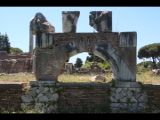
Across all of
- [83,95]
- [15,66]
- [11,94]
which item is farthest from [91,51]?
[15,66]

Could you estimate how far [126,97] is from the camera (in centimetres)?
834

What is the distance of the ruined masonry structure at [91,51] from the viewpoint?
8344 millimetres

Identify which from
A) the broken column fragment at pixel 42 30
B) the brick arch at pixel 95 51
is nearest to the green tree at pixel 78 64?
the broken column fragment at pixel 42 30

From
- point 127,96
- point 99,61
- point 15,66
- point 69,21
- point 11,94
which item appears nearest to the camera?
point 127,96

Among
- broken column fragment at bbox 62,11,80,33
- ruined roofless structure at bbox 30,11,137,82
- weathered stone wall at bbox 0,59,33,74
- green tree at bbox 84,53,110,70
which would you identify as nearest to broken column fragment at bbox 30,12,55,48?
ruined roofless structure at bbox 30,11,137,82

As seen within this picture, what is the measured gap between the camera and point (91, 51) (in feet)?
27.9

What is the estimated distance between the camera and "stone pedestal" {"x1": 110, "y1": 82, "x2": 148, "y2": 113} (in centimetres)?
831

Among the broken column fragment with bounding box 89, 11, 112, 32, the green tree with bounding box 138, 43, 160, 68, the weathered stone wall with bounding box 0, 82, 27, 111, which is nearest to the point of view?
the weathered stone wall with bounding box 0, 82, 27, 111

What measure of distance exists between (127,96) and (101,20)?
2214mm

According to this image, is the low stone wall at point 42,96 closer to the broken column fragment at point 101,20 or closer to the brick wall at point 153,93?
the broken column fragment at point 101,20

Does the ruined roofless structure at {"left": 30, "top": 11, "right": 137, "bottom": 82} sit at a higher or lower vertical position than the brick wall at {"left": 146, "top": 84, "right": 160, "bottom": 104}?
higher

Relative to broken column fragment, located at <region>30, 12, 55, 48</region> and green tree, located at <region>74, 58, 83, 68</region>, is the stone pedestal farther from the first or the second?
green tree, located at <region>74, 58, 83, 68</region>

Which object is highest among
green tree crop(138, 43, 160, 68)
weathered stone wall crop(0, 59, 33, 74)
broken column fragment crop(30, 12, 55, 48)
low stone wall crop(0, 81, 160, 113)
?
green tree crop(138, 43, 160, 68)

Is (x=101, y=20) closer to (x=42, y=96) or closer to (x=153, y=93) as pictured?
(x=153, y=93)
